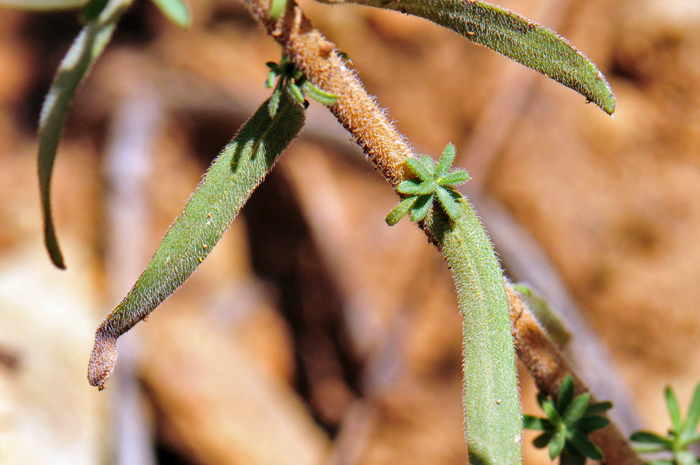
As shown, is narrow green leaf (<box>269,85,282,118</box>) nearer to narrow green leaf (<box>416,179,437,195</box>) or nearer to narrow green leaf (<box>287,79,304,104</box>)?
narrow green leaf (<box>287,79,304,104</box>)

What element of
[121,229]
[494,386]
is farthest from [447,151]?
[121,229]

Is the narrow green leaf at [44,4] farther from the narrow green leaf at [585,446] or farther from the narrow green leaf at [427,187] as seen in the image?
the narrow green leaf at [585,446]

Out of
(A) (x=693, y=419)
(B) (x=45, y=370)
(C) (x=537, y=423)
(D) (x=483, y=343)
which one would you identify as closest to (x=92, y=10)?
(D) (x=483, y=343)

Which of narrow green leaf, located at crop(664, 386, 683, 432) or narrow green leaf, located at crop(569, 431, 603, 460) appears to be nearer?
narrow green leaf, located at crop(569, 431, 603, 460)

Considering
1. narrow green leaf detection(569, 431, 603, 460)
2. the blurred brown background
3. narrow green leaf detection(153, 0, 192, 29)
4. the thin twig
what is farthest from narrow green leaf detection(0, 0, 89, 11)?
the blurred brown background

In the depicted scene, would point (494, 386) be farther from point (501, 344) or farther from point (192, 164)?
point (192, 164)

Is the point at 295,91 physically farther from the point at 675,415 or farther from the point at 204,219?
the point at 675,415

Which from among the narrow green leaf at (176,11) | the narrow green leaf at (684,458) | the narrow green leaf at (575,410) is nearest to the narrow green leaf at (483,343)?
the narrow green leaf at (575,410)
